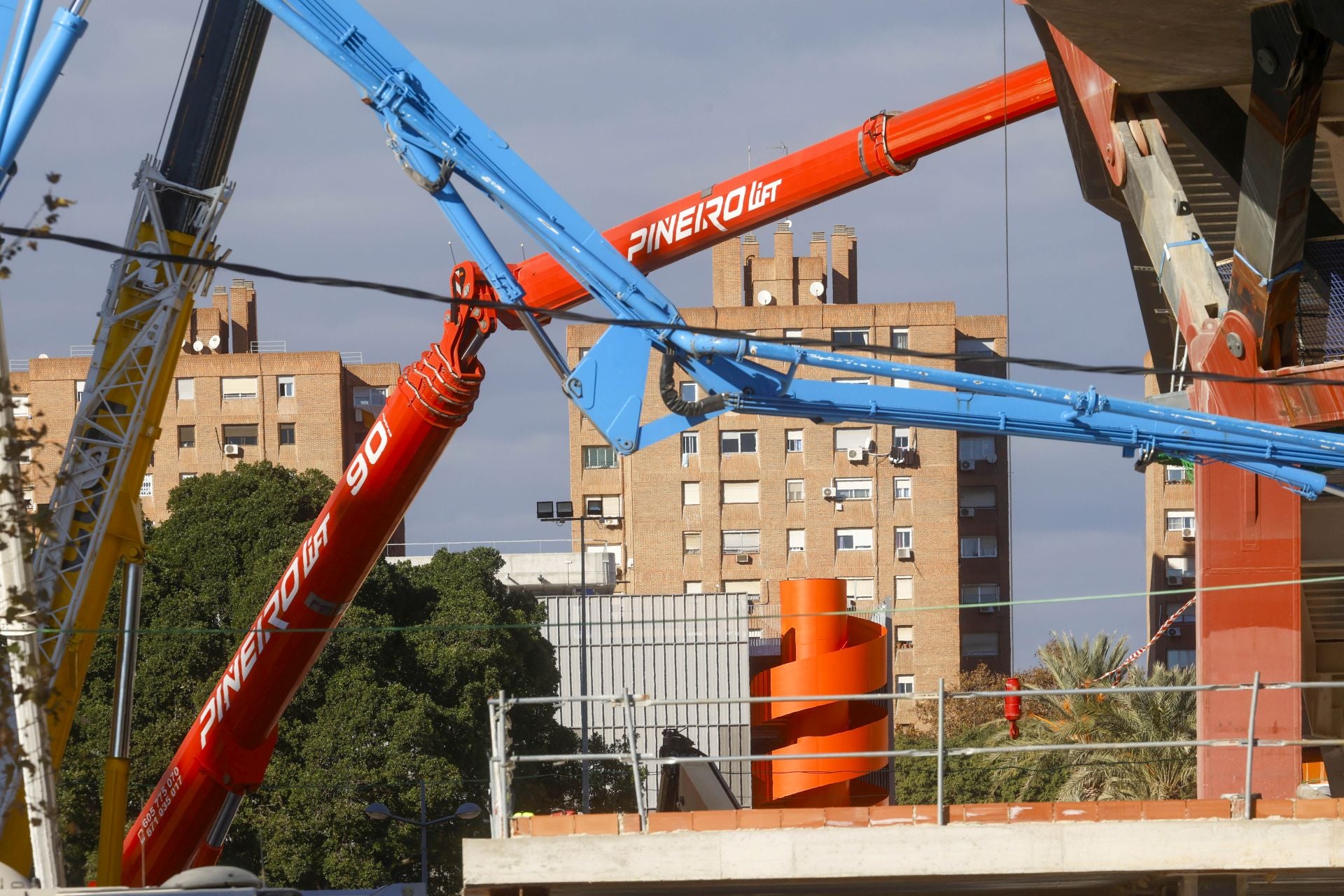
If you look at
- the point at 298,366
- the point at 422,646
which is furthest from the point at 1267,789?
the point at 298,366

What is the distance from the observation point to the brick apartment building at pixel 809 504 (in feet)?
261

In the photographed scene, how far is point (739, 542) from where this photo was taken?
80188 mm

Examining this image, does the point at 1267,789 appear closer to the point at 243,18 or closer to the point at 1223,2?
the point at 1223,2

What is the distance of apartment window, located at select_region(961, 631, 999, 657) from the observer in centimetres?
8219

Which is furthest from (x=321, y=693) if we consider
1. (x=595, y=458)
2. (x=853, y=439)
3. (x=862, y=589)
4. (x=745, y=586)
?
(x=853, y=439)

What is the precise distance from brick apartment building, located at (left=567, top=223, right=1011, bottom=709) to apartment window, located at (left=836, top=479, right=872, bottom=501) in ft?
0.22

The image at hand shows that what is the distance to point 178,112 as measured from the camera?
17.8m

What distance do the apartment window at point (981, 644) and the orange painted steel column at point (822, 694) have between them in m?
55.0

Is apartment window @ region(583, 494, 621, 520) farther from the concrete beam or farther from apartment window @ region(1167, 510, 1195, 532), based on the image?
the concrete beam

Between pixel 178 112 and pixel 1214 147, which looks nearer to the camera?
pixel 1214 147

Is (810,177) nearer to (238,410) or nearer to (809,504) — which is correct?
(809,504)

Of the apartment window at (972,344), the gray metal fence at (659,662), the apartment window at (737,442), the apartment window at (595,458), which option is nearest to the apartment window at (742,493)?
the apartment window at (737,442)

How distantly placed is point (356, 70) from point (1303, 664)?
13.4 meters

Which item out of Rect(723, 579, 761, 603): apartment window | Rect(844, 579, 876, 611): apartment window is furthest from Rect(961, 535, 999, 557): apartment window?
Rect(723, 579, 761, 603): apartment window
